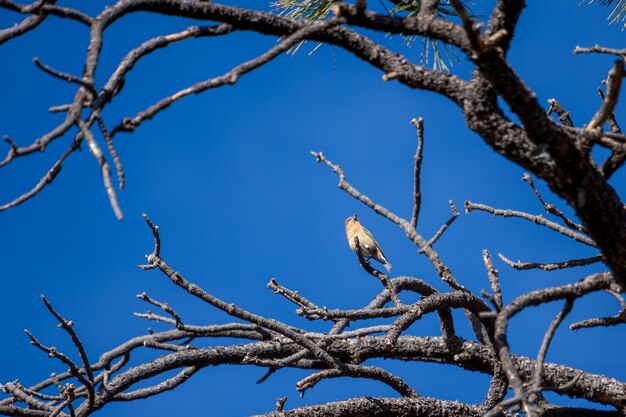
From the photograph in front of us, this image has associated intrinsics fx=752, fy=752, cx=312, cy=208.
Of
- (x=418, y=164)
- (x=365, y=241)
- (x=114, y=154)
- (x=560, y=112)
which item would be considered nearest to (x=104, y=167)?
(x=114, y=154)

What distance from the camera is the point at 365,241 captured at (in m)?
7.72

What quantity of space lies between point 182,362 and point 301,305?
0.59 metres

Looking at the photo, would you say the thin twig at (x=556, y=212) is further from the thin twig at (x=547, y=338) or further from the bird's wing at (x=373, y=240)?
the bird's wing at (x=373, y=240)

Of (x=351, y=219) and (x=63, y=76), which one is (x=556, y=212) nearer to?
(x=63, y=76)

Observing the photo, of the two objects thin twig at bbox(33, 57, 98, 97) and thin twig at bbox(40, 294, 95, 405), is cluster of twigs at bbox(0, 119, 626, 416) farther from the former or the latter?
thin twig at bbox(33, 57, 98, 97)

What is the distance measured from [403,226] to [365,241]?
419 centimetres

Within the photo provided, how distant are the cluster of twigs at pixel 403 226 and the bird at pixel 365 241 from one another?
3.89 metres

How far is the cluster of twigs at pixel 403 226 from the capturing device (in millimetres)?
1992

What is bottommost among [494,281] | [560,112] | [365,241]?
[494,281]

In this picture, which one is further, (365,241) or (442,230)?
(365,241)

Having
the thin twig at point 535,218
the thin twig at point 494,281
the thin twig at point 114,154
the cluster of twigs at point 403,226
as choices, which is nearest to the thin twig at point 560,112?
the cluster of twigs at point 403,226

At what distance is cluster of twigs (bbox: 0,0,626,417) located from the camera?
6.54 ft

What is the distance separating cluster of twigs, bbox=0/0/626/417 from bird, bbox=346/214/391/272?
389 centimetres

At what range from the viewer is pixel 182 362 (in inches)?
132
